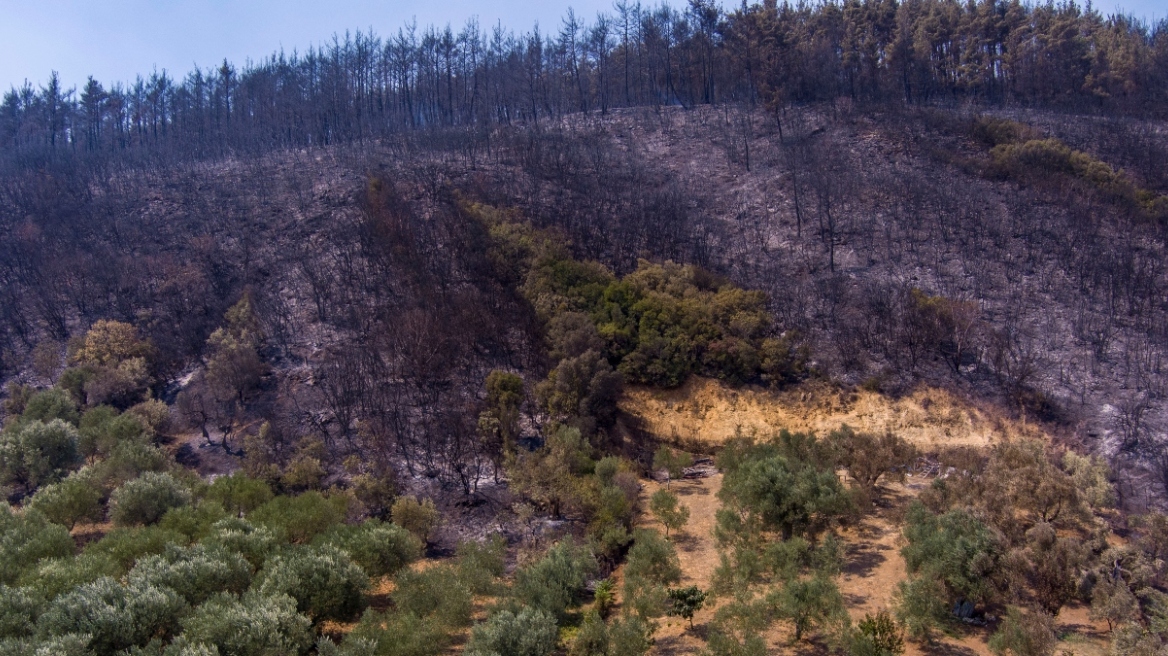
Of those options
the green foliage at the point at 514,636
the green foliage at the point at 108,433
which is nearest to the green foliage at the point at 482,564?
the green foliage at the point at 514,636

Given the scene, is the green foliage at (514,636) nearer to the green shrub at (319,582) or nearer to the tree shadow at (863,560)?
the green shrub at (319,582)

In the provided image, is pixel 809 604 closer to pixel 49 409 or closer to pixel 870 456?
pixel 870 456

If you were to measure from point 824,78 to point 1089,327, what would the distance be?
29721mm

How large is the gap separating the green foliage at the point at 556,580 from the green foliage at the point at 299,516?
16.5 feet

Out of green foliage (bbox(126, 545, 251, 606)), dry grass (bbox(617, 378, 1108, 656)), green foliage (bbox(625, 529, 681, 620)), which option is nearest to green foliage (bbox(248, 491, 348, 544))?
green foliage (bbox(126, 545, 251, 606))

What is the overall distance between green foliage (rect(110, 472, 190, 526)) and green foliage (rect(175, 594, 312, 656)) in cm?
608

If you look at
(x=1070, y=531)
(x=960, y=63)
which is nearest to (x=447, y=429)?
(x=1070, y=531)

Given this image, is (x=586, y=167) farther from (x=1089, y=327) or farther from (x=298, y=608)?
(x=298, y=608)

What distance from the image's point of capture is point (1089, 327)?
2622 cm

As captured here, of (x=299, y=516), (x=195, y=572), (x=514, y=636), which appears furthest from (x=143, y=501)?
(x=514, y=636)

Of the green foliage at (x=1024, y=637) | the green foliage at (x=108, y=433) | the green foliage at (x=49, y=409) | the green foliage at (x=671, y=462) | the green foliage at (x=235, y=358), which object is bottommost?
the green foliage at (x=671, y=462)

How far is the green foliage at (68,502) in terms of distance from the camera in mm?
18094

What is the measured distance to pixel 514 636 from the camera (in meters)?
12.2

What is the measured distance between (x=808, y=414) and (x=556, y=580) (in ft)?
44.6
